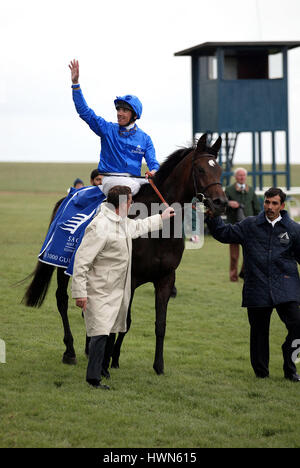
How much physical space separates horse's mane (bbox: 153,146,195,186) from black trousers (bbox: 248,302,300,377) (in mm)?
1527

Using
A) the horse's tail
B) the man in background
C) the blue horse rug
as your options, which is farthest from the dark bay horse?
the man in background

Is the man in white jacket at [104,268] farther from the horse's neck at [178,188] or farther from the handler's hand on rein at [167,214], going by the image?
the horse's neck at [178,188]

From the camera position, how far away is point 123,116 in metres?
6.55

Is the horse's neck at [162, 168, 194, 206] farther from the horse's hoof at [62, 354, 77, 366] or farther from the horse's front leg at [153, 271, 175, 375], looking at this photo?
the horse's hoof at [62, 354, 77, 366]

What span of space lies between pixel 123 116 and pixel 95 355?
234cm

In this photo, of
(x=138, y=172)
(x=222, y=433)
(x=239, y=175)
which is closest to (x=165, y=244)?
(x=138, y=172)

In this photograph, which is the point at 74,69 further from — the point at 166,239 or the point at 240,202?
the point at 240,202

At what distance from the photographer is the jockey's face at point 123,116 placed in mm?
6547

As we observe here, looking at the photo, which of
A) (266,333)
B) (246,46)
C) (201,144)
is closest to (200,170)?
(201,144)

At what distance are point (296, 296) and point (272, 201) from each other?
36.2 inches

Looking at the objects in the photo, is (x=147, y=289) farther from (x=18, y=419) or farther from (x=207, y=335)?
(x=18, y=419)

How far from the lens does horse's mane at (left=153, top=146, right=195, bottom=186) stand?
21.4ft

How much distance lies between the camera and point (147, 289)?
40.9 feet

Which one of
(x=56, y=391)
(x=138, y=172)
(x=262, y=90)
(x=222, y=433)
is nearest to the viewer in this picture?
(x=222, y=433)
